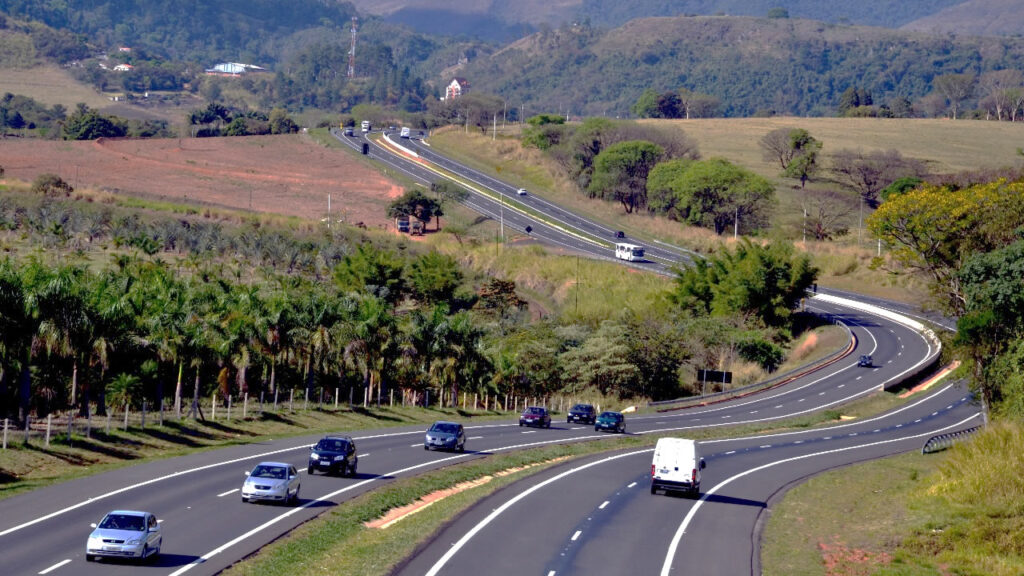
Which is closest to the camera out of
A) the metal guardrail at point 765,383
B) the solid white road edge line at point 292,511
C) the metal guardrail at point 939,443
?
the solid white road edge line at point 292,511

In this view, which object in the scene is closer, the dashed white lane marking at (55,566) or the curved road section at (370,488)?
the dashed white lane marking at (55,566)

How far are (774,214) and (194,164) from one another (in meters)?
81.4

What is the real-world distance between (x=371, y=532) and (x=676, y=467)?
11828 mm

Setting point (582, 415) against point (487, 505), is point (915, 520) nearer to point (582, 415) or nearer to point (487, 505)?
point (487, 505)

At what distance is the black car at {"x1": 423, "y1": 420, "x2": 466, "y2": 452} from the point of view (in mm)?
47719

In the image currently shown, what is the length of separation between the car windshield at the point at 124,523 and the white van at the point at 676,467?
18353 millimetres

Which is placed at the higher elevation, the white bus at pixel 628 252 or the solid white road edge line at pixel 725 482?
the white bus at pixel 628 252

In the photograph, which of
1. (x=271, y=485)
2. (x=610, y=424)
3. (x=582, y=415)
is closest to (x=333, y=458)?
(x=271, y=485)

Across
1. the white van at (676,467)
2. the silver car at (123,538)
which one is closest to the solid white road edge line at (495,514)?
the white van at (676,467)

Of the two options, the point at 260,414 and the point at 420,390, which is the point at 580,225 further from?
the point at 260,414

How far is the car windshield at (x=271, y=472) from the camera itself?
32.8 metres

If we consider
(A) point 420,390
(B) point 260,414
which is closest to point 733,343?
(A) point 420,390

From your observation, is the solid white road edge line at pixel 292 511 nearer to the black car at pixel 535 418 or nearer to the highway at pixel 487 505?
the highway at pixel 487 505

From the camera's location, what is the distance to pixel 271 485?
32406 mm
